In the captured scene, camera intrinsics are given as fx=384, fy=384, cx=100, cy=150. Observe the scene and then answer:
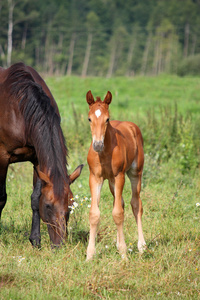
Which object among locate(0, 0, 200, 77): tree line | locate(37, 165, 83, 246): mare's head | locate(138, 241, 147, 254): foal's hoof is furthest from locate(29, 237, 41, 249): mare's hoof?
locate(0, 0, 200, 77): tree line

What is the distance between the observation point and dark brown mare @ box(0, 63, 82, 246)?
12.5ft

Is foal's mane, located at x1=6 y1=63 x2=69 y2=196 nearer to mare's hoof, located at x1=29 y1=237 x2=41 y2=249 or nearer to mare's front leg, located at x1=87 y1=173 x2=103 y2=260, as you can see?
mare's front leg, located at x1=87 y1=173 x2=103 y2=260

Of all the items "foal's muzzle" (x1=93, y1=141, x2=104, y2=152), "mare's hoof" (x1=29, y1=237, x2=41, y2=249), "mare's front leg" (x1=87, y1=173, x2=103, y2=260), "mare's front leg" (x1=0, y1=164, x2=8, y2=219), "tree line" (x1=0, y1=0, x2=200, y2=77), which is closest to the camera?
"foal's muzzle" (x1=93, y1=141, x2=104, y2=152)

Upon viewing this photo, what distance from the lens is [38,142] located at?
13.0 ft

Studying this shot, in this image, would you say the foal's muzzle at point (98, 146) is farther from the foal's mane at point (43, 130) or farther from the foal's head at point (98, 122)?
the foal's mane at point (43, 130)

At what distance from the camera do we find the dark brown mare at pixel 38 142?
3.82m

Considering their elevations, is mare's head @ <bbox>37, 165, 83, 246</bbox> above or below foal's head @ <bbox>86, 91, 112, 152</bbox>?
below

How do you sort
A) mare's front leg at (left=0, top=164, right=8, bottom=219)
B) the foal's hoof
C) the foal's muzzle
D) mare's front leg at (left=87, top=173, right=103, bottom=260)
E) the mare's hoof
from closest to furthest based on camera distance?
1. the foal's muzzle
2. mare's front leg at (left=87, top=173, right=103, bottom=260)
3. the foal's hoof
4. mare's front leg at (left=0, top=164, right=8, bottom=219)
5. the mare's hoof

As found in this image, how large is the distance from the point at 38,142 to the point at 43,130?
0.13 m

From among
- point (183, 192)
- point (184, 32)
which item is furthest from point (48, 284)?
point (184, 32)

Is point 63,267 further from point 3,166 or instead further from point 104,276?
point 3,166

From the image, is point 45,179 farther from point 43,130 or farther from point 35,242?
point 35,242

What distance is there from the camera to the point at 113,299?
10.2ft

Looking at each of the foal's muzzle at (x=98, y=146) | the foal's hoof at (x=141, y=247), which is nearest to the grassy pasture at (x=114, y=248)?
the foal's hoof at (x=141, y=247)
